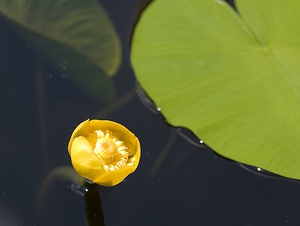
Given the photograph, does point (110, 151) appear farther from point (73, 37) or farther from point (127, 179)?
point (73, 37)

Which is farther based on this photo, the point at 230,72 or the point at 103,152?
the point at 230,72

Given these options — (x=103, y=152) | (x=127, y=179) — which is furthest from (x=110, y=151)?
(x=127, y=179)

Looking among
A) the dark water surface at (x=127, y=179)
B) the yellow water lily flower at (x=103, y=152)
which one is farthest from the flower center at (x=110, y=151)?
the dark water surface at (x=127, y=179)

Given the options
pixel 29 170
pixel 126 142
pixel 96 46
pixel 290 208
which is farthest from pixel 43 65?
pixel 290 208

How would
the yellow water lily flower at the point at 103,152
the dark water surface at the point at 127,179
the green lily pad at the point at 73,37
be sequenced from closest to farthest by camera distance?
the yellow water lily flower at the point at 103,152 → the dark water surface at the point at 127,179 → the green lily pad at the point at 73,37

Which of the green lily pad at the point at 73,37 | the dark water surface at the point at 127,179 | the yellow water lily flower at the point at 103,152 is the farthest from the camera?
the green lily pad at the point at 73,37

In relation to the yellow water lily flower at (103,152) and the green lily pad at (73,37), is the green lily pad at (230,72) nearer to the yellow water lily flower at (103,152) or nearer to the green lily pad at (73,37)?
the green lily pad at (73,37)
